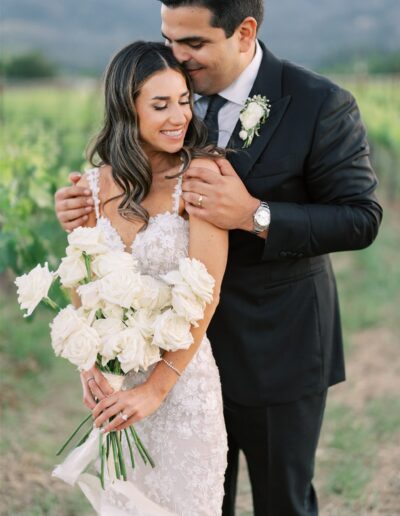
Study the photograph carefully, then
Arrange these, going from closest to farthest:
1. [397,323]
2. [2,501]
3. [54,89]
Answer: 1. [2,501]
2. [397,323]
3. [54,89]

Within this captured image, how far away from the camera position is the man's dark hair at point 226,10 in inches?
94.9

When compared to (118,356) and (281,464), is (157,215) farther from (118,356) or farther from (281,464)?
(281,464)

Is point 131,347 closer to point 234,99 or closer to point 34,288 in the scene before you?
point 34,288

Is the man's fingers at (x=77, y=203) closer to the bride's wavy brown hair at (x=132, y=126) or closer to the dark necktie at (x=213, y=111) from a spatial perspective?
the bride's wavy brown hair at (x=132, y=126)

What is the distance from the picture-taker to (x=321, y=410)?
2.78m

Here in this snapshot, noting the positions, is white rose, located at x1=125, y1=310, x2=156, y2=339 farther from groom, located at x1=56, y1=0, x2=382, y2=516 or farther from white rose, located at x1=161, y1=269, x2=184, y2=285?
groom, located at x1=56, y1=0, x2=382, y2=516

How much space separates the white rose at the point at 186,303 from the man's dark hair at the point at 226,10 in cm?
83

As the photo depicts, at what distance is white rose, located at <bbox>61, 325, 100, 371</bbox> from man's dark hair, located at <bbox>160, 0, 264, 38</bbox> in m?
1.01

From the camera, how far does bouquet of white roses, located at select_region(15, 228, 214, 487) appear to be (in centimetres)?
219

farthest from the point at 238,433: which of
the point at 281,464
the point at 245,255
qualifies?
the point at 245,255

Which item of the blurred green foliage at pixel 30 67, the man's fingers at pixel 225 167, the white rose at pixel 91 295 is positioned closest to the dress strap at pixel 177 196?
the man's fingers at pixel 225 167

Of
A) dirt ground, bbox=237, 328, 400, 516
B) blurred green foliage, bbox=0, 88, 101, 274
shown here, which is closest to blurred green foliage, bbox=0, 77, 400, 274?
blurred green foliage, bbox=0, 88, 101, 274

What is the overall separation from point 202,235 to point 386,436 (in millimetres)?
2619

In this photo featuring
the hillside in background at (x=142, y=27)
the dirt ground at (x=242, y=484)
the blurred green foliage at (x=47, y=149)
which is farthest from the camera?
the hillside in background at (x=142, y=27)
